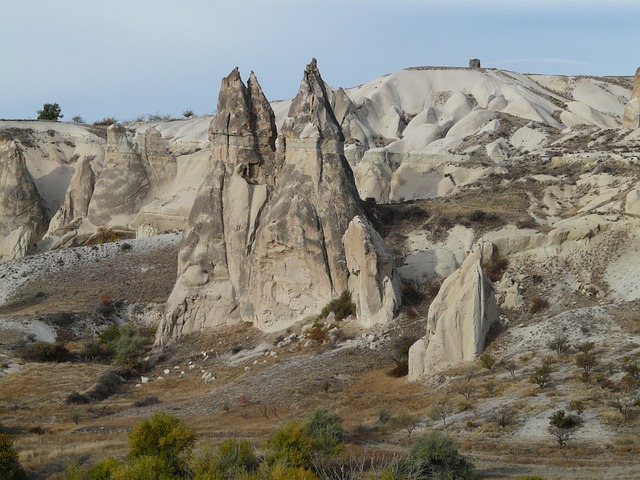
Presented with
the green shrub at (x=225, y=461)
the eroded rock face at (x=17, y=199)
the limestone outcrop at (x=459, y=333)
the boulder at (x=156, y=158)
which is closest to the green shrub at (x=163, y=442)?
the green shrub at (x=225, y=461)

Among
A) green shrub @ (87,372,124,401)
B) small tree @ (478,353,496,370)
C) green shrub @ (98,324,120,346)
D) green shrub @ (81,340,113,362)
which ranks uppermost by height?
small tree @ (478,353,496,370)

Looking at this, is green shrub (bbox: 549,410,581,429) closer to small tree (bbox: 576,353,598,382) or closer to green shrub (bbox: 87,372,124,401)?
small tree (bbox: 576,353,598,382)

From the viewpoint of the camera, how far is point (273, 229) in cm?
3338

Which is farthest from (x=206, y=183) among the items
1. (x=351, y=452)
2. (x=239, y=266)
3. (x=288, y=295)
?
(x=351, y=452)

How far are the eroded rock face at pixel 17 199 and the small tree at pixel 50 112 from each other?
2788 cm

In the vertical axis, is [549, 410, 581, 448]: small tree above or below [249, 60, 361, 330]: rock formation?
below

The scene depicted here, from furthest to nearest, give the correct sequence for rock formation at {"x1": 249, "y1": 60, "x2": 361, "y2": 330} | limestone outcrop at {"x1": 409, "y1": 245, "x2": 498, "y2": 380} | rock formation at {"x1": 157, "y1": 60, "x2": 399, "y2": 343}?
rock formation at {"x1": 249, "y1": 60, "x2": 361, "y2": 330}, rock formation at {"x1": 157, "y1": 60, "x2": 399, "y2": 343}, limestone outcrop at {"x1": 409, "y1": 245, "x2": 498, "y2": 380}

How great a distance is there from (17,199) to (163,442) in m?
40.8

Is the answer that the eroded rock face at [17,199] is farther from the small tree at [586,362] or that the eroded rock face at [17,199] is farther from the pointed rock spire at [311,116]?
the small tree at [586,362]

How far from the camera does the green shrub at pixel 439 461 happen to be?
17.3 metres

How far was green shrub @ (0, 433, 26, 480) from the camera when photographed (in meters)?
19.3

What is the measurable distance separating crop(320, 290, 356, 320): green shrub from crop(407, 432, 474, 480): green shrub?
43.8 ft

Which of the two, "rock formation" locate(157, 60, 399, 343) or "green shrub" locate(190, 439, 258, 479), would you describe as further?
"rock formation" locate(157, 60, 399, 343)

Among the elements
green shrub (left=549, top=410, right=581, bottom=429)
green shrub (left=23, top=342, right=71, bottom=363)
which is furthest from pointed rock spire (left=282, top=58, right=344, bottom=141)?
green shrub (left=549, top=410, right=581, bottom=429)
